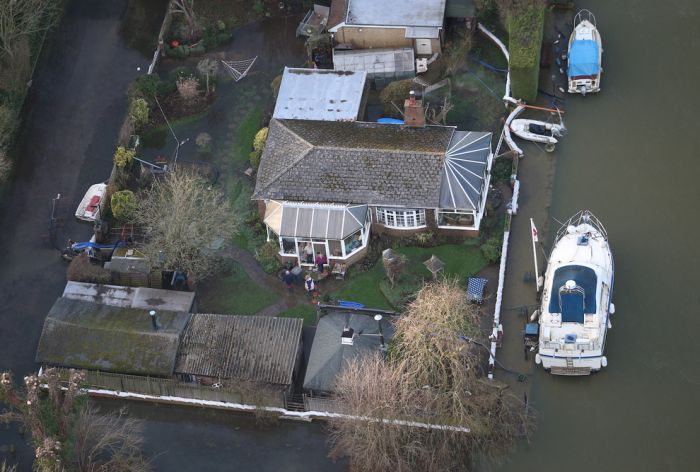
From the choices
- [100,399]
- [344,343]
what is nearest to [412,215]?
[344,343]

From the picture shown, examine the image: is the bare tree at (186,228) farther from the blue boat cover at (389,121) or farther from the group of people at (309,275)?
the blue boat cover at (389,121)

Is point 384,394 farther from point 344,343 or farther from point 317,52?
point 317,52

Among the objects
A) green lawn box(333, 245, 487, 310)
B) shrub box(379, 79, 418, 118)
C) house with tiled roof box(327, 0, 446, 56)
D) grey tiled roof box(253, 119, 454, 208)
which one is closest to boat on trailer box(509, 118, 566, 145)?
grey tiled roof box(253, 119, 454, 208)

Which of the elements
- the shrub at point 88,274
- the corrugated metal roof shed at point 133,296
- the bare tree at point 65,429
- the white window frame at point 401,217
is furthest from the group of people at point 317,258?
the bare tree at point 65,429

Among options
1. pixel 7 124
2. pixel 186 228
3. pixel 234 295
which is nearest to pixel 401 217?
pixel 234 295

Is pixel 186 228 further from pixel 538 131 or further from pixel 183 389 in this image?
pixel 538 131

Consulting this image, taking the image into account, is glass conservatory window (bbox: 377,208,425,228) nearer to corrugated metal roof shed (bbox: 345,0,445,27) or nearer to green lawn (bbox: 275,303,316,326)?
green lawn (bbox: 275,303,316,326)
